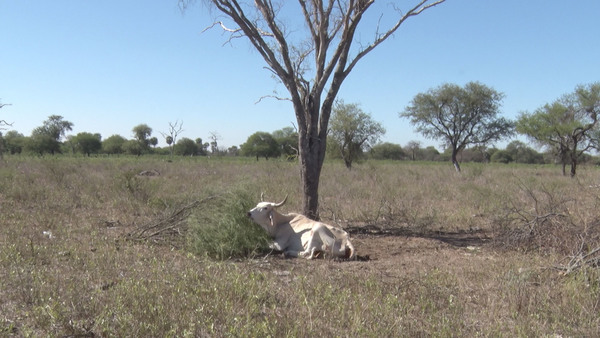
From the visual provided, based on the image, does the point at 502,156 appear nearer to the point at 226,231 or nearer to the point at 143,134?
the point at 143,134

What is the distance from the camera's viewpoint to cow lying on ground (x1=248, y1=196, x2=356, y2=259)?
6.23 metres

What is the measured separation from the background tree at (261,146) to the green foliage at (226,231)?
195 ft

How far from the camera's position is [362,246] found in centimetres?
716

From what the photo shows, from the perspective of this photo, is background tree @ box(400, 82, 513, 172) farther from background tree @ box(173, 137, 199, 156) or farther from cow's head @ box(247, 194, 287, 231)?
background tree @ box(173, 137, 199, 156)

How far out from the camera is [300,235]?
6586 mm

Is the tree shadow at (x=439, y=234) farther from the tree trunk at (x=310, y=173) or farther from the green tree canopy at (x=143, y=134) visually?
the green tree canopy at (x=143, y=134)

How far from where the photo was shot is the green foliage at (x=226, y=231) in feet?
20.1

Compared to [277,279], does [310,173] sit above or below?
above

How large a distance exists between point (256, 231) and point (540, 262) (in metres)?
3.71

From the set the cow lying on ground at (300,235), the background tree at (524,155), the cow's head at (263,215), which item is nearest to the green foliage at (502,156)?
the background tree at (524,155)

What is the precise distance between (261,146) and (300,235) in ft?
198

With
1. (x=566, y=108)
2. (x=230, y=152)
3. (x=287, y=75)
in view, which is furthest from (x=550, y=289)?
(x=230, y=152)

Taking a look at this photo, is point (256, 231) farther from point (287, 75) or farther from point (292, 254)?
point (287, 75)

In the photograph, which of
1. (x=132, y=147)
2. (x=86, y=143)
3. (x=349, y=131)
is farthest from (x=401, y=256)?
(x=86, y=143)
